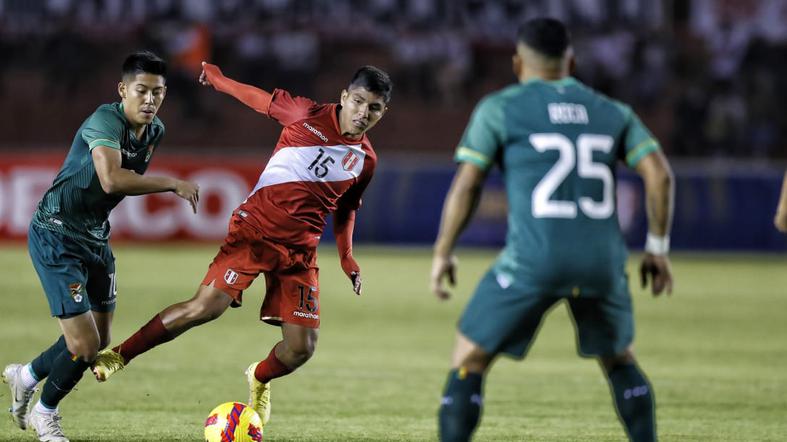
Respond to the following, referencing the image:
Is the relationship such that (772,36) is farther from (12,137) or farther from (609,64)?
(12,137)

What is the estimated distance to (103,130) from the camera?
630 centimetres

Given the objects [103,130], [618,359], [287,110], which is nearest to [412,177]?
[287,110]

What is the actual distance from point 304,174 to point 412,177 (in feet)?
44.8

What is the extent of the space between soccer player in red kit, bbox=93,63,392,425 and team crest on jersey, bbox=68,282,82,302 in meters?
0.48

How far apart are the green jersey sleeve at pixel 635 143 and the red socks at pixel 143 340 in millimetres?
3054

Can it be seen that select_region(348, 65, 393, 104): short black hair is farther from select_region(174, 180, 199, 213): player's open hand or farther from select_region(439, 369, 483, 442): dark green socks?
select_region(439, 369, 483, 442): dark green socks

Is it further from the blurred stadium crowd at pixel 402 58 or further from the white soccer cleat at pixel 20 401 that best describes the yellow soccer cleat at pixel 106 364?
the blurred stadium crowd at pixel 402 58

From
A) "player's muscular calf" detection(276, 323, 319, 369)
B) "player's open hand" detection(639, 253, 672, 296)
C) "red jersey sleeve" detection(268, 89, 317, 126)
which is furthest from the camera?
"red jersey sleeve" detection(268, 89, 317, 126)

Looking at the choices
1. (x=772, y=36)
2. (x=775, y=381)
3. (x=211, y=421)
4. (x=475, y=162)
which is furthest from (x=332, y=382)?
(x=772, y=36)

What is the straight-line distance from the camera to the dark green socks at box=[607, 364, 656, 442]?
5.18 meters

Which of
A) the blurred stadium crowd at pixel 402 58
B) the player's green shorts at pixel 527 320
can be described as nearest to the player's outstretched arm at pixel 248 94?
the player's green shorts at pixel 527 320

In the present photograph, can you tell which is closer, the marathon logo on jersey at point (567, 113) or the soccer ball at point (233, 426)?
the marathon logo on jersey at point (567, 113)

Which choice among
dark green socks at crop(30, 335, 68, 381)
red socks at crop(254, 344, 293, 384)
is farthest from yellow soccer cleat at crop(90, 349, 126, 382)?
red socks at crop(254, 344, 293, 384)

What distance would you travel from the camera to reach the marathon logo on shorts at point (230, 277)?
6.93m
